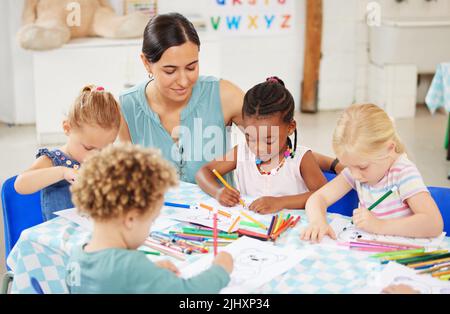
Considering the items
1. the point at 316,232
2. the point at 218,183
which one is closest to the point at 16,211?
the point at 218,183

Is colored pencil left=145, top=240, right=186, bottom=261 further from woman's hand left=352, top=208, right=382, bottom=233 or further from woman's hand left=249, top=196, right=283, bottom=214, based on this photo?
woman's hand left=352, top=208, right=382, bottom=233

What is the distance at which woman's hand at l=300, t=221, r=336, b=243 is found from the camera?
1.45 metres

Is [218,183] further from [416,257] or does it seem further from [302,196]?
[416,257]

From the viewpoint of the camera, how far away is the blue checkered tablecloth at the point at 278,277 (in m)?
1.24

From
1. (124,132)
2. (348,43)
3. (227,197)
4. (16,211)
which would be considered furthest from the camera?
(348,43)

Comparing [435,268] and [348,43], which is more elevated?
[348,43]

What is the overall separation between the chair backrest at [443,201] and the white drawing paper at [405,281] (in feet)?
1.43

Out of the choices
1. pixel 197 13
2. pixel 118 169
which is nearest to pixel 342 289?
pixel 118 169

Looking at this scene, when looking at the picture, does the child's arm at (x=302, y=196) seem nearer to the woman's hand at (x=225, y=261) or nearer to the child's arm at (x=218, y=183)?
the child's arm at (x=218, y=183)

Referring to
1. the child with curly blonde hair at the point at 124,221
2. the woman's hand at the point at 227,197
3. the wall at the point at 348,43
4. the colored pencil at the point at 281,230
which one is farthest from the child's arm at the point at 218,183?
the wall at the point at 348,43

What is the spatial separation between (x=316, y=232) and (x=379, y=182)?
283mm

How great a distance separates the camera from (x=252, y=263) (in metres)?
1.31

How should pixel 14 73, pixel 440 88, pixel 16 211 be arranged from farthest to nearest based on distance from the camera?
pixel 14 73 → pixel 440 88 → pixel 16 211
